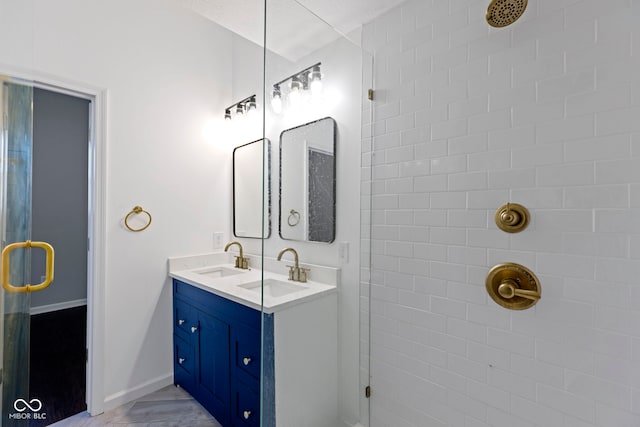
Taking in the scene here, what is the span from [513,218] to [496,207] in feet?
0.32

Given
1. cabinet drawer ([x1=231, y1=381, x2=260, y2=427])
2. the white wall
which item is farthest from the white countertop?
cabinet drawer ([x1=231, y1=381, x2=260, y2=427])

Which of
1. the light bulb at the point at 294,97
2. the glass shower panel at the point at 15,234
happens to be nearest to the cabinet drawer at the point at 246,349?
the glass shower panel at the point at 15,234

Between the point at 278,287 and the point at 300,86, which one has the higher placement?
the point at 300,86

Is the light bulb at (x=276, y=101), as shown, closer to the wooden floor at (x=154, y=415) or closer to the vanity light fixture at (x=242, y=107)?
the vanity light fixture at (x=242, y=107)

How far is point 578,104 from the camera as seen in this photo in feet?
3.63

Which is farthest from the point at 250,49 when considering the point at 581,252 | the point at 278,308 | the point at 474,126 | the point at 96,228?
the point at 581,252

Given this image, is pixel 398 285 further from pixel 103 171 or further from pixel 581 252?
pixel 103 171

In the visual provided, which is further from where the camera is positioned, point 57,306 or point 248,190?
point 57,306

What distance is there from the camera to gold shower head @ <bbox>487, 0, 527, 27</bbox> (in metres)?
1.19

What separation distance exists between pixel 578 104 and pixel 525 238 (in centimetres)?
55


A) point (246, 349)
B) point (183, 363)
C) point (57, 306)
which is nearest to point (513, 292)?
point (246, 349)

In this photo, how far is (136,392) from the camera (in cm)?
209

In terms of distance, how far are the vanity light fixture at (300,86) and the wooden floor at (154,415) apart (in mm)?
2027

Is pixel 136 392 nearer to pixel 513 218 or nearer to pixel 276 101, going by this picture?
pixel 276 101
